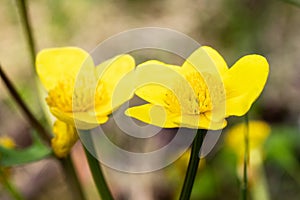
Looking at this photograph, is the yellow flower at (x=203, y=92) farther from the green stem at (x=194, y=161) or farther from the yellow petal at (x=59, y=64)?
the yellow petal at (x=59, y=64)

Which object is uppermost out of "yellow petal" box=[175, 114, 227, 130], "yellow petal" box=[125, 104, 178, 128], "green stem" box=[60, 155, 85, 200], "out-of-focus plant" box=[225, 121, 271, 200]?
"yellow petal" box=[175, 114, 227, 130]

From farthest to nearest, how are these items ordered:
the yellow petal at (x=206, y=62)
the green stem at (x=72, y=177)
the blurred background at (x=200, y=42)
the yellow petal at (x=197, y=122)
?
the blurred background at (x=200, y=42) < the green stem at (x=72, y=177) < the yellow petal at (x=206, y=62) < the yellow petal at (x=197, y=122)

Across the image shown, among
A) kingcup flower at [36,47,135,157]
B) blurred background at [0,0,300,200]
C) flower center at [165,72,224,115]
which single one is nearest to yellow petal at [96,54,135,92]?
kingcup flower at [36,47,135,157]

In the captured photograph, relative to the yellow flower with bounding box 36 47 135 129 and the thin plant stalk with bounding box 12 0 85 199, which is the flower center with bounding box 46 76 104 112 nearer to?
the yellow flower with bounding box 36 47 135 129

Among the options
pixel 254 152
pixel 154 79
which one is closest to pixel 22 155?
pixel 154 79

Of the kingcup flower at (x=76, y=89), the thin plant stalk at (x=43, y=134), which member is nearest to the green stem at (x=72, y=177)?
the thin plant stalk at (x=43, y=134)
